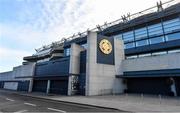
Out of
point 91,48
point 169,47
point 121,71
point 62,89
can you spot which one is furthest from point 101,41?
point 169,47

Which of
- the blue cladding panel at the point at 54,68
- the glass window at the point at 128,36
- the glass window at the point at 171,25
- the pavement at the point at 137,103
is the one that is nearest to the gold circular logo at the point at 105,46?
the blue cladding panel at the point at 54,68

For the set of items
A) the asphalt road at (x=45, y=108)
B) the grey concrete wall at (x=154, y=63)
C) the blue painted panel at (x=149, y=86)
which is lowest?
the asphalt road at (x=45, y=108)

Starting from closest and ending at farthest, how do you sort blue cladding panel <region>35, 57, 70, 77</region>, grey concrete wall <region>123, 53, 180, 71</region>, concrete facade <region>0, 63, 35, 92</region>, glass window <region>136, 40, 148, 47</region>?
1. grey concrete wall <region>123, 53, 180, 71</region>
2. blue cladding panel <region>35, 57, 70, 77</region>
3. glass window <region>136, 40, 148, 47</region>
4. concrete facade <region>0, 63, 35, 92</region>

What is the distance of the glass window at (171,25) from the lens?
34.6 meters

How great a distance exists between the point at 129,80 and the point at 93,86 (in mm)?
10038

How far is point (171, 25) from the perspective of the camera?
35.7 m

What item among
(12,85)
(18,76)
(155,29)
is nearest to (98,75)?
(155,29)

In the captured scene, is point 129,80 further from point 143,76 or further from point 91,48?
point 91,48

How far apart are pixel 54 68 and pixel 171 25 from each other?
92.4 ft

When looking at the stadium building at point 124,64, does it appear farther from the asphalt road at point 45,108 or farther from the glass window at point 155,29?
the asphalt road at point 45,108

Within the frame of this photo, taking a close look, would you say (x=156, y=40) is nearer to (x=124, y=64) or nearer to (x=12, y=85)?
(x=124, y=64)

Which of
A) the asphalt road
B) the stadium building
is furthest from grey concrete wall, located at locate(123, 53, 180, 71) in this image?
the asphalt road

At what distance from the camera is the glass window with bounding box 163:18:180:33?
34594mm

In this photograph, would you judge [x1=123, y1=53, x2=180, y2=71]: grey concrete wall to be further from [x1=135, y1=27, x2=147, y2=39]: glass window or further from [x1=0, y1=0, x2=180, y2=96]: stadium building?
[x1=135, y1=27, x2=147, y2=39]: glass window
